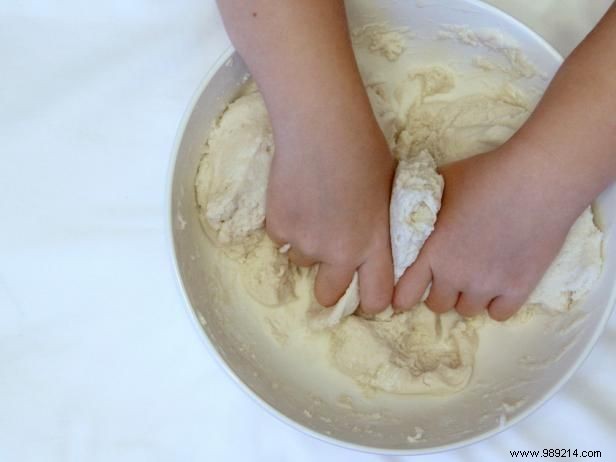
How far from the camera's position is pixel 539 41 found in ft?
2.02

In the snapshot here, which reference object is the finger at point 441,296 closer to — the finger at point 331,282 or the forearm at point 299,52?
the finger at point 331,282

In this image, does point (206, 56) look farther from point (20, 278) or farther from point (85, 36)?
point (20, 278)

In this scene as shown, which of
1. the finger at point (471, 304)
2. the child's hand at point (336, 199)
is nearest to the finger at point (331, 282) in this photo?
the child's hand at point (336, 199)

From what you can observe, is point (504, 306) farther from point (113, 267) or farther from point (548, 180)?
point (113, 267)

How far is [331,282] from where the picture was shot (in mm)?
634

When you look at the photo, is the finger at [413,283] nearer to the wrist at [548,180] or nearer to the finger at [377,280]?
the finger at [377,280]

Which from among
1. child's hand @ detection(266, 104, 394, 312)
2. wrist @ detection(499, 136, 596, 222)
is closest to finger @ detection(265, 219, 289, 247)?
child's hand @ detection(266, 104, 394, 312)

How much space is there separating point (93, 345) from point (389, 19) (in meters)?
0.41

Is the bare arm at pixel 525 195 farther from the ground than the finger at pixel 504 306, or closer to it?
farther from the ground

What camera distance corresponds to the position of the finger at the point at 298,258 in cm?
64

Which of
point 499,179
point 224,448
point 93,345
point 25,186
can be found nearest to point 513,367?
point 499,179

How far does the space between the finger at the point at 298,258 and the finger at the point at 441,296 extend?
0.37 ft

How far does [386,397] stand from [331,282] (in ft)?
0.37

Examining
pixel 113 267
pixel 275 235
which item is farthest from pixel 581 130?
pixel 113 267
